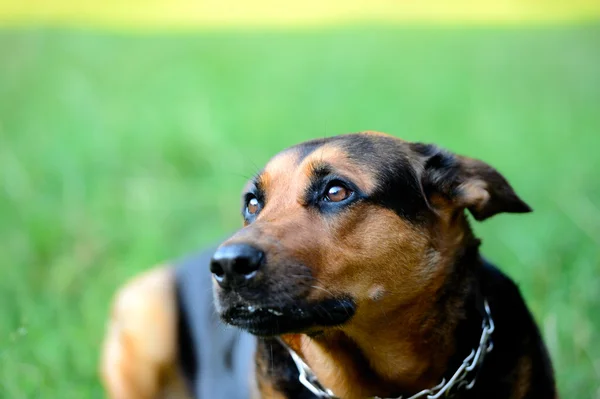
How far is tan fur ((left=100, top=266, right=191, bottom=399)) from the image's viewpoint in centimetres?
522

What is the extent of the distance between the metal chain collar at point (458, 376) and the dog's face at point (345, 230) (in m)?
0.37

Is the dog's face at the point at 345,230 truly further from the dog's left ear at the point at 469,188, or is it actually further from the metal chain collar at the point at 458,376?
the metal chain collar at the point at 458,376

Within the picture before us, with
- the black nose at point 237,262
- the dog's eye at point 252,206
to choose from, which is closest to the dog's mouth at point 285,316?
the black nose at point 237,262

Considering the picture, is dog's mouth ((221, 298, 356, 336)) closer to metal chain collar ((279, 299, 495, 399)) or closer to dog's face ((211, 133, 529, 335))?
dog's face ((211, 133, 529, 335))

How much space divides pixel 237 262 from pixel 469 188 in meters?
1.33

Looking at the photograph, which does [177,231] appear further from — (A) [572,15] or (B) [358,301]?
(A) [572,15]

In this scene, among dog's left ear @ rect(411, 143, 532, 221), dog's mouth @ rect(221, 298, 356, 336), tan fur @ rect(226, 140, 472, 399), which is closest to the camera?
dog's mouth @ rect(221, 298, 356, 336)

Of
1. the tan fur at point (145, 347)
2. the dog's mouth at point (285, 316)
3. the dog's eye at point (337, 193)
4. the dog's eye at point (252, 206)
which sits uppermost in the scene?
the dog's eye at point (337, 193)

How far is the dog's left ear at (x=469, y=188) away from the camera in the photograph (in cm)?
361

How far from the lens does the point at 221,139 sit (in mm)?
8516

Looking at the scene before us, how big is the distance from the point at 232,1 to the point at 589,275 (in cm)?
727

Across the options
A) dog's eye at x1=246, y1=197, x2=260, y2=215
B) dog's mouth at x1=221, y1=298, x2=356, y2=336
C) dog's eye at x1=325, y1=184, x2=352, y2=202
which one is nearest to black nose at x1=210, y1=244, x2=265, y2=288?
dog's mouth at x1=221, y1=298, x2=356, y2=336

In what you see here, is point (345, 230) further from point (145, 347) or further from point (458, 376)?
point (145, 347)

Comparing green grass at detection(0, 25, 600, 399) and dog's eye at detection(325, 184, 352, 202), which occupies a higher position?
dog's eye at detection(325, 184, 352, 202)
